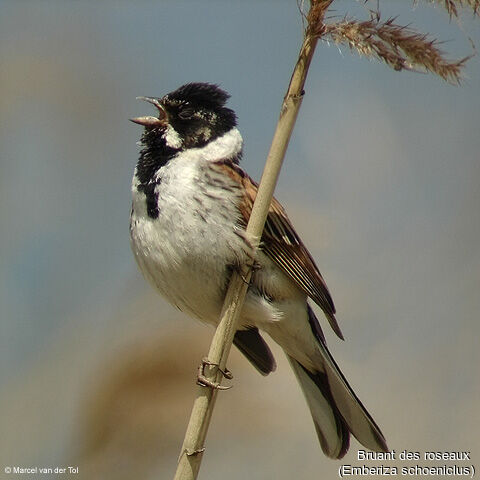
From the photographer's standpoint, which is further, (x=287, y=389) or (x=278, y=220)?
(x=287, y=389)

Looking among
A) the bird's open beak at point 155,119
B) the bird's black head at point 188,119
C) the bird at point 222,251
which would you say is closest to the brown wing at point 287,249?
the bird at point 222,251

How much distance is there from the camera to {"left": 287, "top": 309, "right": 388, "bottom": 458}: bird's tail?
8.14 ft

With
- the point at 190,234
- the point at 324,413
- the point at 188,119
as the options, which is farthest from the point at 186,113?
the point at 324,413

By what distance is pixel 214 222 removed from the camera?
2398mm

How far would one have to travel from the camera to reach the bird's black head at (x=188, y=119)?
2.63 m

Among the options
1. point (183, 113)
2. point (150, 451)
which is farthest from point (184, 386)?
point (183, 113)

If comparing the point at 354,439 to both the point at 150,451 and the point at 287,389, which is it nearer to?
the point at 287,389

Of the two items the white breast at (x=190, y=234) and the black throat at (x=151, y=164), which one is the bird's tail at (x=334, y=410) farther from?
the black throat at (x=151, y=164)

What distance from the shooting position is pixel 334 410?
262 centimetres

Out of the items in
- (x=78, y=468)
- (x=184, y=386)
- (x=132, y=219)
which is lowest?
(x=78, y=468)

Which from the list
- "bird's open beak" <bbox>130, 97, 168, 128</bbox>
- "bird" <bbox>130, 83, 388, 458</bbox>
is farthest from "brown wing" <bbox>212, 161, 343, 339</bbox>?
"bird's open beak" <bbox>130, 97, 168, 128</bbox>

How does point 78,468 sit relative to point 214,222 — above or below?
below

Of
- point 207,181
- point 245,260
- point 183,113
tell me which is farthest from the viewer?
point 183,113

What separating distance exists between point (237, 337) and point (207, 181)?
0.61m
